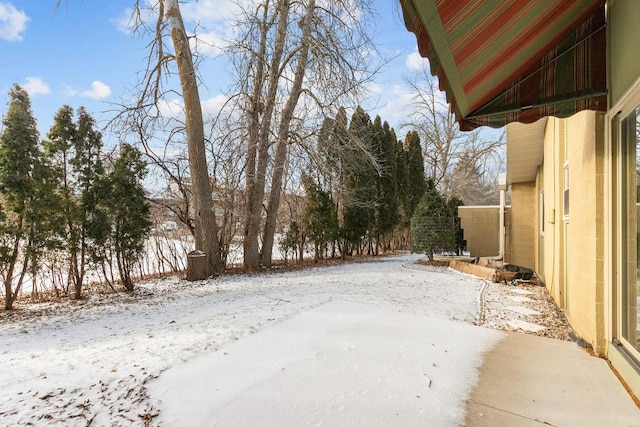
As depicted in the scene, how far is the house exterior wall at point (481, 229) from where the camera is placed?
1380 cm

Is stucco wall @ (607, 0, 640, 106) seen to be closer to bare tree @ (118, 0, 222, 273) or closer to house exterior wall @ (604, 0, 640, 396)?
house exterior wall @ (604, 0, 640, 396)

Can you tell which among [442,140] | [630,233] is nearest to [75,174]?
[630,233]

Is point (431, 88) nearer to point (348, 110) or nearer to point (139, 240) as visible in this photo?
point (348, 110)

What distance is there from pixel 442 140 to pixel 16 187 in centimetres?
2242

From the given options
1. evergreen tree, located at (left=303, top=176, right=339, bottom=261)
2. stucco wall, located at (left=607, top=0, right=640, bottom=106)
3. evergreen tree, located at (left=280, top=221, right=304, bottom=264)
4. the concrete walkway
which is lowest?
the concrete walkway

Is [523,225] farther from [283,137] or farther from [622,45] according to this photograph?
[622,45]

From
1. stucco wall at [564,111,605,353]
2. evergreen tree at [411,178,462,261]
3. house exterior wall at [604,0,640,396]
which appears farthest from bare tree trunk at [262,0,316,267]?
house exterior wall at [604,0,640,396]

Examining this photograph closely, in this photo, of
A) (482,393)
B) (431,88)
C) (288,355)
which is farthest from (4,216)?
(431,88)

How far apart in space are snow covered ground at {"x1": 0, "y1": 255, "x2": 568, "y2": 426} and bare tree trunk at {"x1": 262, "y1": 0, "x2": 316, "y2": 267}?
3.90m

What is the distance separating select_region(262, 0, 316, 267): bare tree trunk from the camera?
33.3ft

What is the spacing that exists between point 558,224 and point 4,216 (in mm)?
8472

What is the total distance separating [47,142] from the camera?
621 centimetres

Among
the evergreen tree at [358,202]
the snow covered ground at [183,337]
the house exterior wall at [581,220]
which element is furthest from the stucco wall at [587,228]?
the evergreen tree at [358,202]

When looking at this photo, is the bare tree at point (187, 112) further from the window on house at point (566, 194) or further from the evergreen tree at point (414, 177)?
the evergreen tree at point (414, 177)
